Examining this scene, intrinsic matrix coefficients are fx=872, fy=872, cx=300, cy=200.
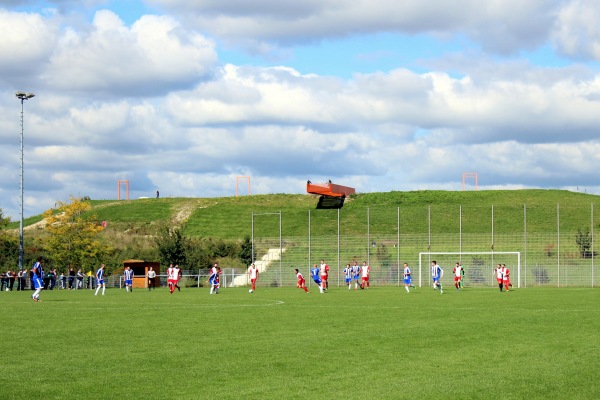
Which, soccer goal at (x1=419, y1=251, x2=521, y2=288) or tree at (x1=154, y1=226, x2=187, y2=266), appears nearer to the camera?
soccer goal at (x1=419, y1=251, x2=521, y2=288)

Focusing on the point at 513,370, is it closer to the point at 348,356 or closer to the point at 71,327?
the point at 348,356

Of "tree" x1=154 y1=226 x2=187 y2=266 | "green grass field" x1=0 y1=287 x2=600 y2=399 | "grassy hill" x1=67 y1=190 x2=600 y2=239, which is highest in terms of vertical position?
"grassy hill" x1=67 y1=190 x2=600 y2=239

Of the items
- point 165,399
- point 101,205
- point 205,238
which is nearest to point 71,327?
point 165,399

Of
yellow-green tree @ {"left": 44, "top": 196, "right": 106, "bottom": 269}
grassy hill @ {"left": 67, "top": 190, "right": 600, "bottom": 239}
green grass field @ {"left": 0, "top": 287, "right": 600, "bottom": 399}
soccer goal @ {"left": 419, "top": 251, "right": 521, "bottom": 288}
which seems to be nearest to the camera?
green grass field @ {"left": 0, "top": 287, "right": 600, "bottom": 399}

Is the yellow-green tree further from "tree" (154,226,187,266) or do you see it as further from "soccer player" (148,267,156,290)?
"soccer player" (148,267,156,290)

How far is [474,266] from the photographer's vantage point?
6431 centimetres

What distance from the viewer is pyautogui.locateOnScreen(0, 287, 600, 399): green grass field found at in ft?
39.2

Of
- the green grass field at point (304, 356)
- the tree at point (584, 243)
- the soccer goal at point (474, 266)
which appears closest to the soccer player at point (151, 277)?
the soccer goal at point (474, 266)

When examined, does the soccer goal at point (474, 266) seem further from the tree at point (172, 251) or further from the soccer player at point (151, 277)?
the tree at point (172, 251)

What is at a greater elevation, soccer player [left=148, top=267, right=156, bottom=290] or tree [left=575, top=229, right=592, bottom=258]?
tree [left=575, top=229, right=592, bottom=258]

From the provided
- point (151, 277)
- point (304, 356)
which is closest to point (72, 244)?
point (151, 277)

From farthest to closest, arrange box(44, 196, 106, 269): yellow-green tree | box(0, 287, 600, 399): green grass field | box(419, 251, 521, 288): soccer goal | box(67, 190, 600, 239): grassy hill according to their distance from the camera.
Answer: box(44, 196, 106, 269): yellow-green tree < box(67, 190, 600, 239): grassy hill < box(419, 251, 521, 288): soccer goal < box(0, 287, 600, 399): green grass field

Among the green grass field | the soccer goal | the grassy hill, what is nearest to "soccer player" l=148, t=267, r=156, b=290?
the grassy hill

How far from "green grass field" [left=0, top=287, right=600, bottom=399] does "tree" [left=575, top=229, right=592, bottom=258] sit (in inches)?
1501
